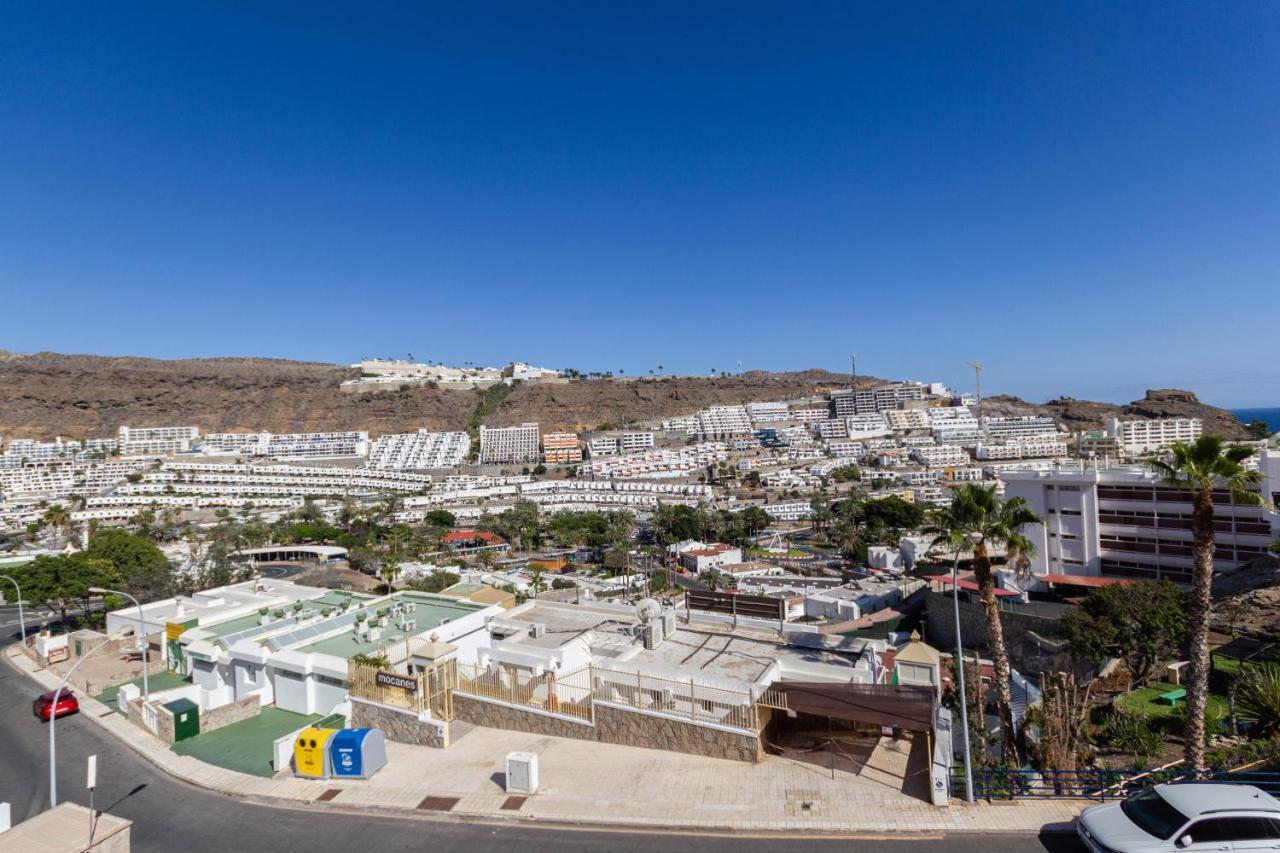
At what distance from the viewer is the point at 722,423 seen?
170 m

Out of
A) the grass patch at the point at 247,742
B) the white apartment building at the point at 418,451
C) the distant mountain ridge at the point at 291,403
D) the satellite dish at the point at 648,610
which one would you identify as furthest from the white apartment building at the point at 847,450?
the grass patch at the point at 247,742

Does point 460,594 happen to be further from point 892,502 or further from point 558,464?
point 558,464

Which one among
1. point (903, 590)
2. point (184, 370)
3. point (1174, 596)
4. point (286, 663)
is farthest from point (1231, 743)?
point (184, 370)

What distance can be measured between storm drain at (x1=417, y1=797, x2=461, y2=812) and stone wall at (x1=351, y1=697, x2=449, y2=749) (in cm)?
219

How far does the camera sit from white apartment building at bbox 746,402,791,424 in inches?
7028

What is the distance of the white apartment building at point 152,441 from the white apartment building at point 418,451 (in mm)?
40664

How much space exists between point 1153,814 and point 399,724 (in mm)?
12541

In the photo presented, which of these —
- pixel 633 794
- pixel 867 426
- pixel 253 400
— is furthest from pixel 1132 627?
pixel 253 400

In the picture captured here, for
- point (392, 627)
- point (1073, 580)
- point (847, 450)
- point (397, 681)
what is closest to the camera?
point (397, 681)

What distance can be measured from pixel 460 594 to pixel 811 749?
1864 centimetres

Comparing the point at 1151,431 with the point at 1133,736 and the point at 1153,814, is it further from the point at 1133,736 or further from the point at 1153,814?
the point at 1153,814

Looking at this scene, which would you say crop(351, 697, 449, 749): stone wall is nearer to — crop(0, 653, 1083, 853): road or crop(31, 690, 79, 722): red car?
crop(0, 653, 1083, 853): road

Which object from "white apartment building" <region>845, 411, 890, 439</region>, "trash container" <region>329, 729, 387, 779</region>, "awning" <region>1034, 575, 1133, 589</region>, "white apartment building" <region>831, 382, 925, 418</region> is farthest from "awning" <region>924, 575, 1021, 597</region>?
"white apartment building" <region>831, 382, 925, 418</region>

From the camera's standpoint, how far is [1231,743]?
1547cm
